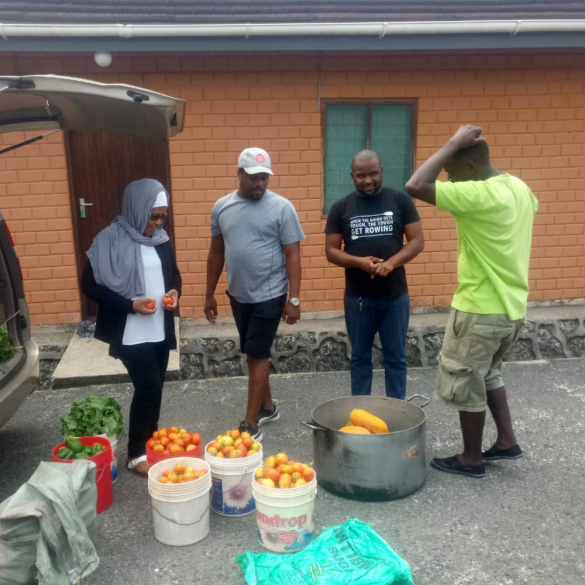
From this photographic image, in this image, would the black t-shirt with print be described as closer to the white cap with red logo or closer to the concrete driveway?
the white cap with red logo

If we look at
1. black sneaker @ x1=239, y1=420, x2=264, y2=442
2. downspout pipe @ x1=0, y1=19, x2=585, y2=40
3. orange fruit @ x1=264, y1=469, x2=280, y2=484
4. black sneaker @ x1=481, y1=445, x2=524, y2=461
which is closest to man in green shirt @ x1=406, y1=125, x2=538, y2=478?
black sneaker @ x1=481, y1=445, x2=524, y2=461

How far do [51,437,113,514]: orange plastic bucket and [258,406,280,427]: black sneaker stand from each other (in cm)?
142

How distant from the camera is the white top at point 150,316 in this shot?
153 inches

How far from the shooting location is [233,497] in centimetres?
352

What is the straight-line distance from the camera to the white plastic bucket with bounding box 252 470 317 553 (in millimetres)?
3113

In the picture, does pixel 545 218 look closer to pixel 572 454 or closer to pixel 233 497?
pixel 572 454

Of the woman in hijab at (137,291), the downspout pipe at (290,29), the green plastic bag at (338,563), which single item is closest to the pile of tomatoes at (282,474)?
the green plastic bag at (338,563)

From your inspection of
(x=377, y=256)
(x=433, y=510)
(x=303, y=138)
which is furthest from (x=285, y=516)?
(x=303, y=138)

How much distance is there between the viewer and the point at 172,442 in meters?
3.64

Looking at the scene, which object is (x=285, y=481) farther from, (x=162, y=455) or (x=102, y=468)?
(x=102, y=468)

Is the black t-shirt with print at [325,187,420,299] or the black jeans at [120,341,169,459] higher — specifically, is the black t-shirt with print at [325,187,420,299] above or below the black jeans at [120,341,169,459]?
above

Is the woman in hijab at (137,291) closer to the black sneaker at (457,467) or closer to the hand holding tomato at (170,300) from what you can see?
the hand holding tomato at (170,300)

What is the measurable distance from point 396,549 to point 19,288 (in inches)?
120

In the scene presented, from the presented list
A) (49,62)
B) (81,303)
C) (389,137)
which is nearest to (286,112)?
(389,137)
